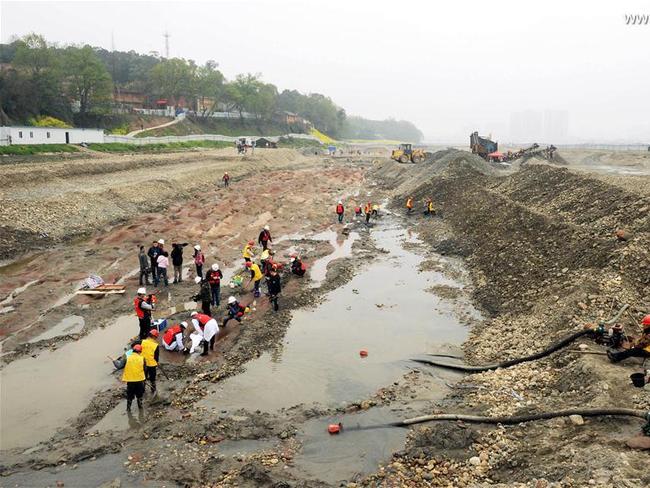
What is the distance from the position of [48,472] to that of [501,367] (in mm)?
9534

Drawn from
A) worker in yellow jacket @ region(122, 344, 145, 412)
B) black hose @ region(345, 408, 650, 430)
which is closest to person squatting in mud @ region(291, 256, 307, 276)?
worker in yellow jacket @ region(122, 344, 145, 412)

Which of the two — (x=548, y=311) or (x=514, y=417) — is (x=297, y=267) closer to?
(x=548, y=311)

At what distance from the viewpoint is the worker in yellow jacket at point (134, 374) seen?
9.87 metres

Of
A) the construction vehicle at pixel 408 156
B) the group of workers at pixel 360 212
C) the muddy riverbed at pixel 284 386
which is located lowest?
the muddy riverbed at pixel 284 386

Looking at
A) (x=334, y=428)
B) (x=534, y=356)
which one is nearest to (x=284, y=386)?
(x=334, y=428)

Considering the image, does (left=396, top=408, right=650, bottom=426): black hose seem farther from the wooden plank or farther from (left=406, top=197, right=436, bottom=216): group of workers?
(left=406, top=197, right=436, bottom=216): group of workers

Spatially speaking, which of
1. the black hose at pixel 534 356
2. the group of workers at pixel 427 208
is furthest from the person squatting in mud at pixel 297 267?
the group of workers at pixel 427 208

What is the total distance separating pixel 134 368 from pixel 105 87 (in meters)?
67.9

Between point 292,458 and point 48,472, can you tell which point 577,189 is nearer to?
point 292,458

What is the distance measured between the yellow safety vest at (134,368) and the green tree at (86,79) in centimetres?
6683

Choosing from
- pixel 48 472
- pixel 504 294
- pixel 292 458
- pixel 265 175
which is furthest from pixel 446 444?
pixel 265 175

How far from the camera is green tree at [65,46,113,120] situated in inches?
2589

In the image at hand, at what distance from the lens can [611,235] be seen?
16.0 m

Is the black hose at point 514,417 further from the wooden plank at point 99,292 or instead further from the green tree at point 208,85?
the green tree at point 208,85
